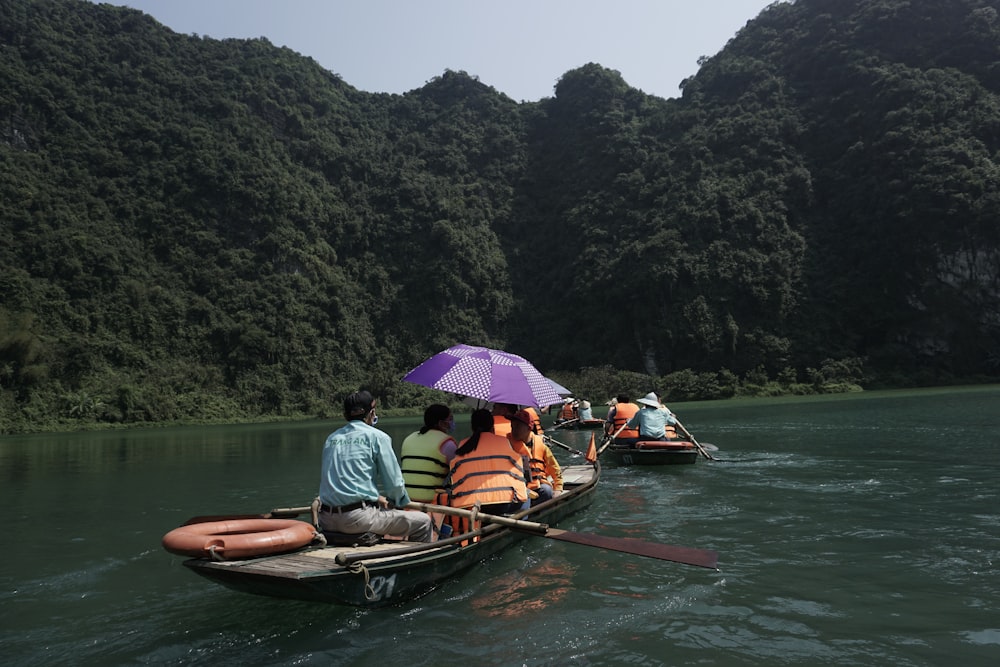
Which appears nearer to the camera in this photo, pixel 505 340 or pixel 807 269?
pixel 807 269

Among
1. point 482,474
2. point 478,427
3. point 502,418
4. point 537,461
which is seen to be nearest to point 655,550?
point 482,474

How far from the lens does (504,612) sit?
19.3ft

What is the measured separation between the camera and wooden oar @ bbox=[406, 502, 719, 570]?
632cm

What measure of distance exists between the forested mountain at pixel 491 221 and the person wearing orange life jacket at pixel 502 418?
172 feet

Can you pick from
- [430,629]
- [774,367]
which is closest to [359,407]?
[430,629]

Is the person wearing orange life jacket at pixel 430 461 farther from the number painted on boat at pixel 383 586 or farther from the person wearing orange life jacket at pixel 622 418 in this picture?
the person wearing orange life jacket at pixel 622 418

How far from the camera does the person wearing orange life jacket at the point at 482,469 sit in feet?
23.3

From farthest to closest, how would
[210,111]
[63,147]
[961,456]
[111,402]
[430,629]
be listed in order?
[210,111] → [63,147] → [111,402] → [961,456] → [430,629]

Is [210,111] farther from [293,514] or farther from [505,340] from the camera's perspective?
[293,514]

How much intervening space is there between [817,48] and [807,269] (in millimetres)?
33808

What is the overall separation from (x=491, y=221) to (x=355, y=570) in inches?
3749

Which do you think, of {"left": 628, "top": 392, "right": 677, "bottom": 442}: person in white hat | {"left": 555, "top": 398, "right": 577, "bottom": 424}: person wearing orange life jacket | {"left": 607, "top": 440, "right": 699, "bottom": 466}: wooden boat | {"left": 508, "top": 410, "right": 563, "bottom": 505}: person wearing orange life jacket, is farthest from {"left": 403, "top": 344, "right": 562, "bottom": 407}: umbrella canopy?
{"left": 555, "top": 398, "right": 577, "bottom": 424}: person wearing orange life jacket

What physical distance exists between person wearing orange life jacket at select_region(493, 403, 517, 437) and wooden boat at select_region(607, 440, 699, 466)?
654 centimetres

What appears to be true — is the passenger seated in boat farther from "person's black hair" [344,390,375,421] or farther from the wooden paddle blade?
"person's black hair" [344,390,375,421]
